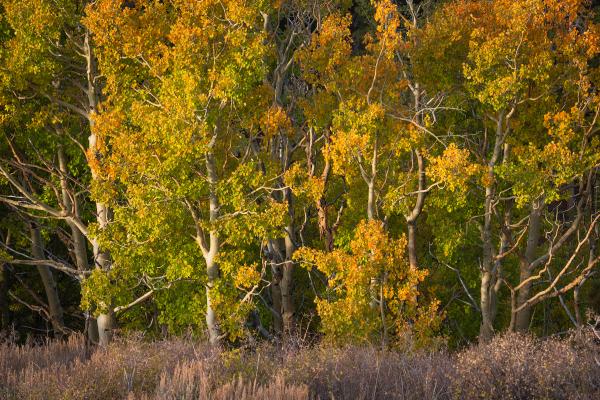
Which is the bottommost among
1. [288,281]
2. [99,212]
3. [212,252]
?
[288,281]

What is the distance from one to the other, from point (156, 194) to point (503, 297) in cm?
1886

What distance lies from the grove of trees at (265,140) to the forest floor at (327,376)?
11.0 m

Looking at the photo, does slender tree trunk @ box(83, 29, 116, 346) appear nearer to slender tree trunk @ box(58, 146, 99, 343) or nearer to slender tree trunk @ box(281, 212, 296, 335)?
slender tree trunk @ box(58, 146, 99, 343)

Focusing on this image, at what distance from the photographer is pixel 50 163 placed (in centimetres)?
3112

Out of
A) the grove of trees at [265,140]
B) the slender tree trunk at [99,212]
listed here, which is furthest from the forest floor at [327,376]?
the slender tree trunk at [99,212]

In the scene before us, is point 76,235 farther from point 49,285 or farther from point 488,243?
point 488,243

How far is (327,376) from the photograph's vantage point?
11.7 metres

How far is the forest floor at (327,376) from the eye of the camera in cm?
1105

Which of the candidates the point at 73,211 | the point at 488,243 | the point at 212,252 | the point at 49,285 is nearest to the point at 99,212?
the point at 73,211

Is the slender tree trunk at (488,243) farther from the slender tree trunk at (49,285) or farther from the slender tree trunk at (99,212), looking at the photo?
the slender tree trunk at (49,285)

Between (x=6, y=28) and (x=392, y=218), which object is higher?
(x=6, y=28)

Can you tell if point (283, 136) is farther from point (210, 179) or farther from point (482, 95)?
point (482, 95)

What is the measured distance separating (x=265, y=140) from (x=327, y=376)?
1789cm

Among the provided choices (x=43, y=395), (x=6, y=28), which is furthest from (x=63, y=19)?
(x=43, y=395)
